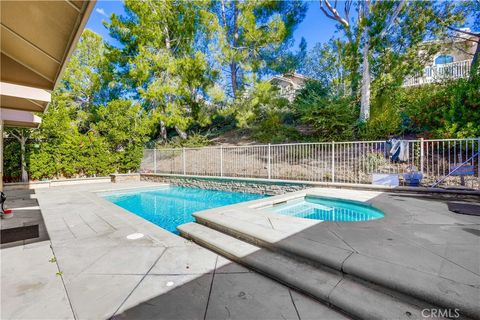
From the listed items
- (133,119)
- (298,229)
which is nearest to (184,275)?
(298,229)

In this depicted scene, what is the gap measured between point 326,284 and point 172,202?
6.76m

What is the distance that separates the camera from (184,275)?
2512 millimetres

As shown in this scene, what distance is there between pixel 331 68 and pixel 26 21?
15.0m

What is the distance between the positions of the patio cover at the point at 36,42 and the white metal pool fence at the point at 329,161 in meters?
6.38

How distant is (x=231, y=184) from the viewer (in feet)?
30.6

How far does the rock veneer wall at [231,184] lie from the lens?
803 centimetres

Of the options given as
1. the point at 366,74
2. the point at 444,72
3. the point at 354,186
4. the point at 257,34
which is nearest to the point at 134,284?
the point at 354,186

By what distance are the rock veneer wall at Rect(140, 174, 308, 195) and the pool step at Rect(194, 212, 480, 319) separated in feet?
15.6

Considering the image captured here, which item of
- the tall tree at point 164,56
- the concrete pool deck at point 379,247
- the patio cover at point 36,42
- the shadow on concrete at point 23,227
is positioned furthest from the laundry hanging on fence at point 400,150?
the tall tree at point 164,56

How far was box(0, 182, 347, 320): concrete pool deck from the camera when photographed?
193 centimetres

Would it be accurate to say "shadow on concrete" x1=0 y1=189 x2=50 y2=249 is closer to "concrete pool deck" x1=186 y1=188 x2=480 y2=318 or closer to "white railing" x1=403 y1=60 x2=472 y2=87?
"concrete pool deck" x1=186 y1=188 x2=480 y2=318

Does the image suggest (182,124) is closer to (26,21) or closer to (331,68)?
(331,68)

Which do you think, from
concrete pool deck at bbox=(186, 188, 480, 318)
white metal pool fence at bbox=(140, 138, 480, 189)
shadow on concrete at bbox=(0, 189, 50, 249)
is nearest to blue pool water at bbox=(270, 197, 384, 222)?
concrete pool deck at bbox=(186, 188, 480, 318)

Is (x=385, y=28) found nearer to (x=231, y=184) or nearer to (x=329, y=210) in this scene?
(x=329, y=210)
